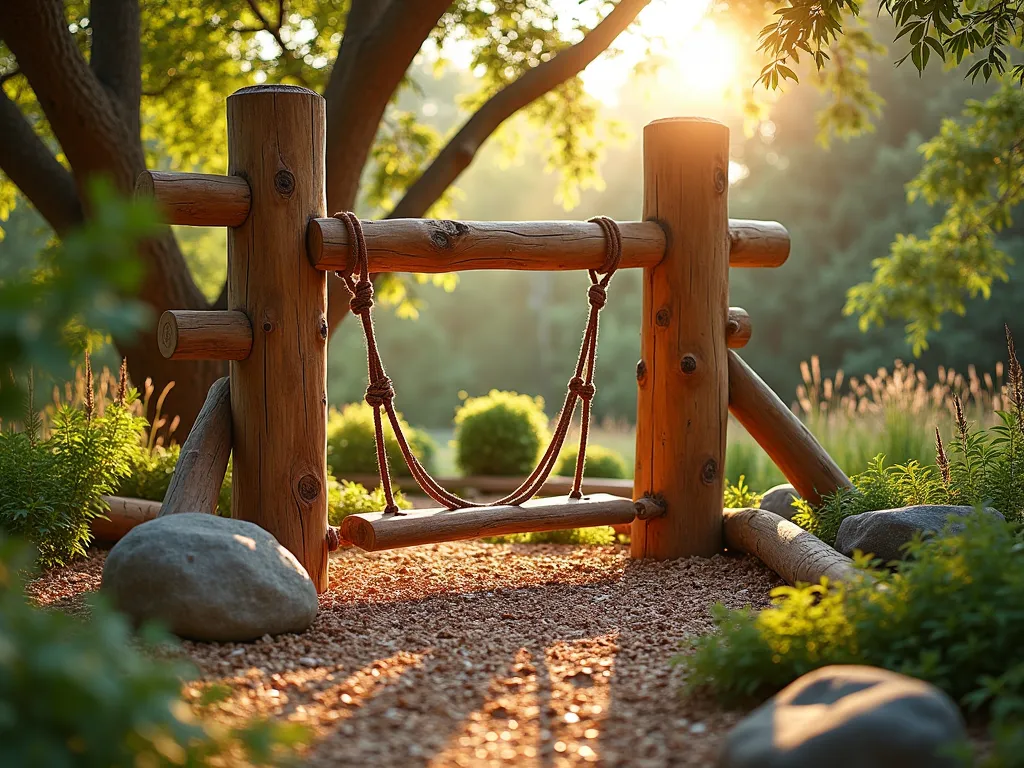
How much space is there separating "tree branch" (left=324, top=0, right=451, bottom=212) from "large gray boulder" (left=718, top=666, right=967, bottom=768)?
15.7 ft

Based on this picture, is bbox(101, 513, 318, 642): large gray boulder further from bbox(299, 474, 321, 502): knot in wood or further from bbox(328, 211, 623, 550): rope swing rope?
bbox(328, 211, 623, 550): rope swing rope

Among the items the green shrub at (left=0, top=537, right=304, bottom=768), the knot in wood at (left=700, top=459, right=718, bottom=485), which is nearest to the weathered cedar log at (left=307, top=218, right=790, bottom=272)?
the knot in wood at (left=700, top=459, right=718, bottom=485)

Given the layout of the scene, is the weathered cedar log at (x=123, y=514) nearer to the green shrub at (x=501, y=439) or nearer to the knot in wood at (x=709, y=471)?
the knot in wood at (x=709, y=471)

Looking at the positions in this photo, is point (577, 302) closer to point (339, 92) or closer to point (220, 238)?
point (220, 238)

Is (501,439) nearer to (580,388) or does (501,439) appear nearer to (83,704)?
(580,388)

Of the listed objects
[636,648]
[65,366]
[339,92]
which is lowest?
[636,648]

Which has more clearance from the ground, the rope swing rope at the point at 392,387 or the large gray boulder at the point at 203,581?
the rope swing rope at the point at 392,387

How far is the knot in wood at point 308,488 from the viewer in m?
Result: 4.02

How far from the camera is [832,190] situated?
21.8 m

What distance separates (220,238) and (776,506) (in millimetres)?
18675

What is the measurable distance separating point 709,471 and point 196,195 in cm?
271

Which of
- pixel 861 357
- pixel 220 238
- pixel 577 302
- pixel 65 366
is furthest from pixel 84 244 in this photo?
pixel 577 302

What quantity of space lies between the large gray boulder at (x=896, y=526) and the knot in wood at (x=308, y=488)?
225 cm

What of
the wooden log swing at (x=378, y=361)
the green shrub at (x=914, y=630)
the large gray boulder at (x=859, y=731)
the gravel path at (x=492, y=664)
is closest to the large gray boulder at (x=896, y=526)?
the gravel path at (x=492, y=664)
